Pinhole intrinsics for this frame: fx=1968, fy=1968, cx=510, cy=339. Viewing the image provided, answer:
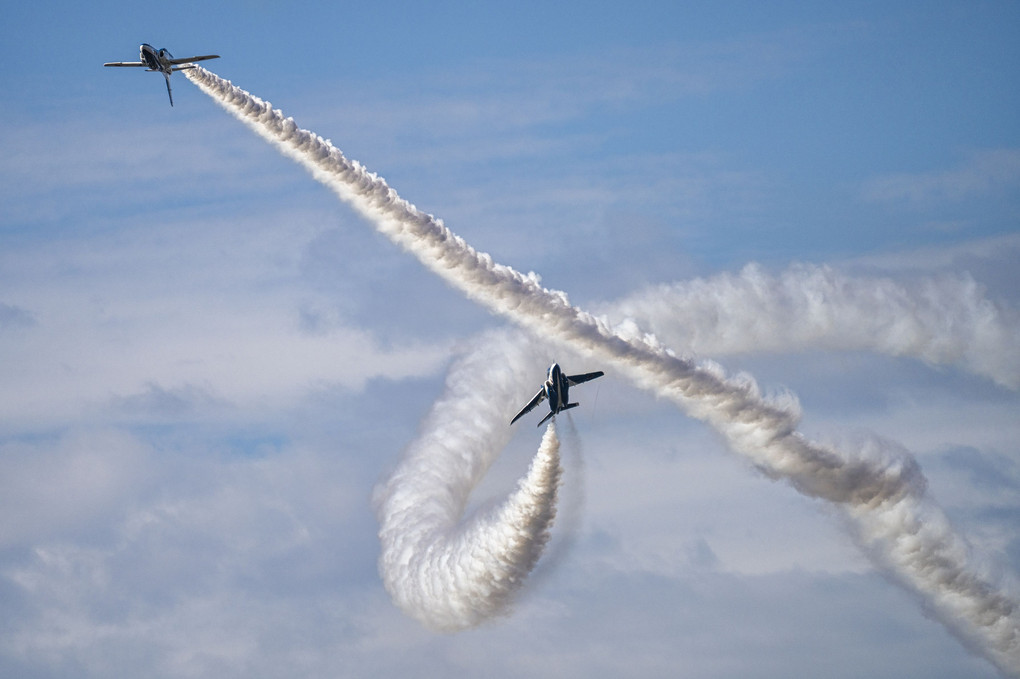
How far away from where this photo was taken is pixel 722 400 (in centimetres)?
13838

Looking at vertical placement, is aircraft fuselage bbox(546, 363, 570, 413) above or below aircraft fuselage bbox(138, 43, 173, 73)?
below

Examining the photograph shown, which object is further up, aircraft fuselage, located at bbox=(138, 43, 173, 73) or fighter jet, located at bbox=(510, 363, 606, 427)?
aircraft fuselage, located at bbox=(138, 43, 173, 73)

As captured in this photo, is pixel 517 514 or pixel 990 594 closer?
pixel 517 514

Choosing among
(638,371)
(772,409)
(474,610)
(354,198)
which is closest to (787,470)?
(772,409)

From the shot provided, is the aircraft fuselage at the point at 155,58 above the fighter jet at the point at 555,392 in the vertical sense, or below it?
above

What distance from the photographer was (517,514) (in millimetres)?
137375

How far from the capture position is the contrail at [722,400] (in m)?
133

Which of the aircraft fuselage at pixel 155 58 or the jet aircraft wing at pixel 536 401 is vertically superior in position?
the aircraft fuselage at pixel 155 58

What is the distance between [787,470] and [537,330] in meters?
22.5

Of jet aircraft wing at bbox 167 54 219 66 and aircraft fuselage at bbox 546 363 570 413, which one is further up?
jet aircraft wing at bbox 167 54 219 66

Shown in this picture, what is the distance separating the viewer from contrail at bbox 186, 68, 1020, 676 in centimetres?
13288

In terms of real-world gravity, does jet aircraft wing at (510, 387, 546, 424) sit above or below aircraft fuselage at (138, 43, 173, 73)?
below

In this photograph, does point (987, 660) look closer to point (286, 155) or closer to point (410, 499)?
point (410, 499)

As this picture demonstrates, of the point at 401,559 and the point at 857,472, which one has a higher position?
the point at 857,472
